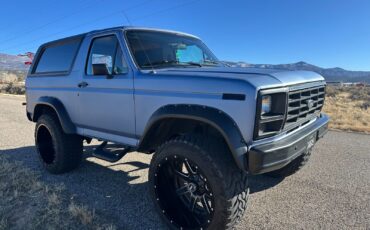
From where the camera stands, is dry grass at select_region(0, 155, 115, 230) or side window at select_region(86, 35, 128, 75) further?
side window at select_region(86, 35, 128, 75)

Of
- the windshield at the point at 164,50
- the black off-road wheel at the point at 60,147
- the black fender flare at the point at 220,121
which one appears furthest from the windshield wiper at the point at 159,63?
the black off-road wheel at the point at 60,147

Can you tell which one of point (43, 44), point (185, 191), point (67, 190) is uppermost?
point (43, 44)

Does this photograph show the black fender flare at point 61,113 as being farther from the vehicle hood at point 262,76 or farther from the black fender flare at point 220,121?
the black fender flare at point 220,121

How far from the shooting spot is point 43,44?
6.03 meters

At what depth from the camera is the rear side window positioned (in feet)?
17.0

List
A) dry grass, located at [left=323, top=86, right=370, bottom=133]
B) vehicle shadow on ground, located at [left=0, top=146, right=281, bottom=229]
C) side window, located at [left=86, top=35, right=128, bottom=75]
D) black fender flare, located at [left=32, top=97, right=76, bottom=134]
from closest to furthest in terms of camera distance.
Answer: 1. vehicle shadow on ground, located at [left=0, top=146, right=281, bottom=229]
2. side window, located at [left=86, top=35, right=128, bottom=75]
3. black fender flare, located at [left=32, top=97, right=76, bottom=134]
4. dry grass, located at [left=323, top=86, right=370, bottom=133]

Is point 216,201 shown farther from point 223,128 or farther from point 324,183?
point 324,183

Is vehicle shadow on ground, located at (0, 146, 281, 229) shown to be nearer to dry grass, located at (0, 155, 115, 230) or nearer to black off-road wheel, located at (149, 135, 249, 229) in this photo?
dry grass, located at (0, 155, 115, 230)

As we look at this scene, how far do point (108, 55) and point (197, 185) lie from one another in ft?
7.08

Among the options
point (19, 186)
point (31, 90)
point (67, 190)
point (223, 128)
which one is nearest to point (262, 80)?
point (223, 128)

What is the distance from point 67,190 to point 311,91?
134 inches

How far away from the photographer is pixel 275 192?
4520 mm

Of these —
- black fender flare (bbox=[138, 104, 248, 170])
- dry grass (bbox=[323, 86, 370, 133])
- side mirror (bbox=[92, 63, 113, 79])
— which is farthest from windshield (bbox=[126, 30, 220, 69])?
dry grass (bbox=[323, 86, 370, 133])

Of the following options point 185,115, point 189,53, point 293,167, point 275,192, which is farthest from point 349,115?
point 185,115
